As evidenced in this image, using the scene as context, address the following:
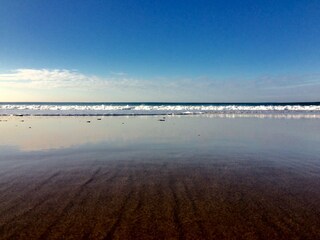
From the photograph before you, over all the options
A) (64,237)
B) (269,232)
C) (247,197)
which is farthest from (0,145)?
(269,232)

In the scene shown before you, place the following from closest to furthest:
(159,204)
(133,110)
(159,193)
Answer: (159,204) → (159,193) → (133,110)

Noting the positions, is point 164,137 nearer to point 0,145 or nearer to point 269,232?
point 0,145

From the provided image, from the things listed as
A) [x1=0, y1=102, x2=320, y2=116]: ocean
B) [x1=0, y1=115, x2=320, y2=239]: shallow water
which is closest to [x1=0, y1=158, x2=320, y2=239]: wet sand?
[x1=0, y1=115, x2=320, y2=239]: shallow water

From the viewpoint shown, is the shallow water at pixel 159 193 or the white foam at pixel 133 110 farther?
the white foam at pixel 133 110

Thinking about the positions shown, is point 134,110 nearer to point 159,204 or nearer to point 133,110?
point 133,110

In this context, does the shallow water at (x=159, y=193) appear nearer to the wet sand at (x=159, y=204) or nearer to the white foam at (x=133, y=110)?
the wet sand at (x=159, y=204)

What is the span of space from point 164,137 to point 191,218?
9.32 m

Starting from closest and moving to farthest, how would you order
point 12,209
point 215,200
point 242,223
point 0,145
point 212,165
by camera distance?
1. point 242,223
2. point 12,209
3. point 215,200
4. point 212,165
5. point 0,145

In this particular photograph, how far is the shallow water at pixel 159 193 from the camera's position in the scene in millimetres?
4113

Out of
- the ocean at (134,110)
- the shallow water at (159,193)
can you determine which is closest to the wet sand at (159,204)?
the shallow water at (159,193)

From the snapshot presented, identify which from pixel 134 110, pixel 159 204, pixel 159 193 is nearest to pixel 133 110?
pixel 134 110

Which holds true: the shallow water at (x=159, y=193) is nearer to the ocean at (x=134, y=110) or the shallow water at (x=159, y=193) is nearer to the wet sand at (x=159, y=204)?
the wet sand at (x=159, y=204)

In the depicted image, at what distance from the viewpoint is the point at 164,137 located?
13.8 meters

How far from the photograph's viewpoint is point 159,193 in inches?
223
